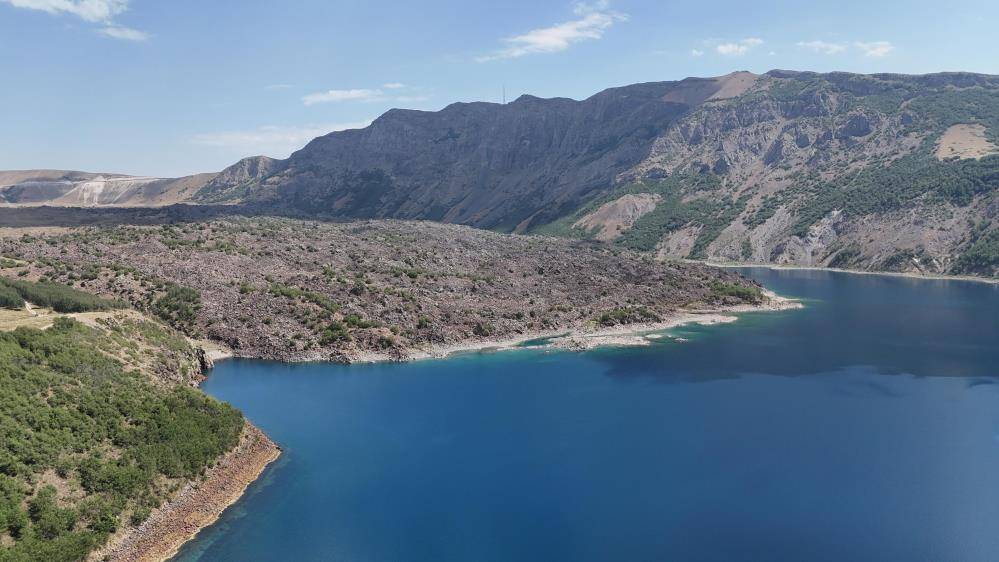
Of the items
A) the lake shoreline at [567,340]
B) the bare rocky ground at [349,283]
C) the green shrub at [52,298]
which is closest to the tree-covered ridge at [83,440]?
the green shrub at [52,298]

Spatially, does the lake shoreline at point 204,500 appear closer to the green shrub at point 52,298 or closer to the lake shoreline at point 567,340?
the lake shoreline at point 567,340

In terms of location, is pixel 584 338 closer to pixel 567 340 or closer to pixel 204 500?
pixel 567 340

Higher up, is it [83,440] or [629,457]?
[83,440]

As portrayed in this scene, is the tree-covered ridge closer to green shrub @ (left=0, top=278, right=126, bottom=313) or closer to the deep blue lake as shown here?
the deep blue lake

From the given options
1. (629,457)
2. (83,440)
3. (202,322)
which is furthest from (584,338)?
(83,440)

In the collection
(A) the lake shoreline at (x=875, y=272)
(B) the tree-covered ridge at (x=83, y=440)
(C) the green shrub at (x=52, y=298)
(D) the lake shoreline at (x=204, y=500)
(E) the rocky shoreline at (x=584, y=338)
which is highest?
(C) the green shrub at (x=52, y=298)

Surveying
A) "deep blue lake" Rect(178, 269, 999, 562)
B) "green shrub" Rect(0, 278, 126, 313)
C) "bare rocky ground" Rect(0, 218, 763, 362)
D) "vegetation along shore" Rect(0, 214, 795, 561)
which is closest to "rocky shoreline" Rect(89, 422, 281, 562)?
"vegetation along shore" Rect(0, 214, 795, 561)

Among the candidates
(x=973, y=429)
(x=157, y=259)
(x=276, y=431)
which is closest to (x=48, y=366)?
(x=276, y=431)
